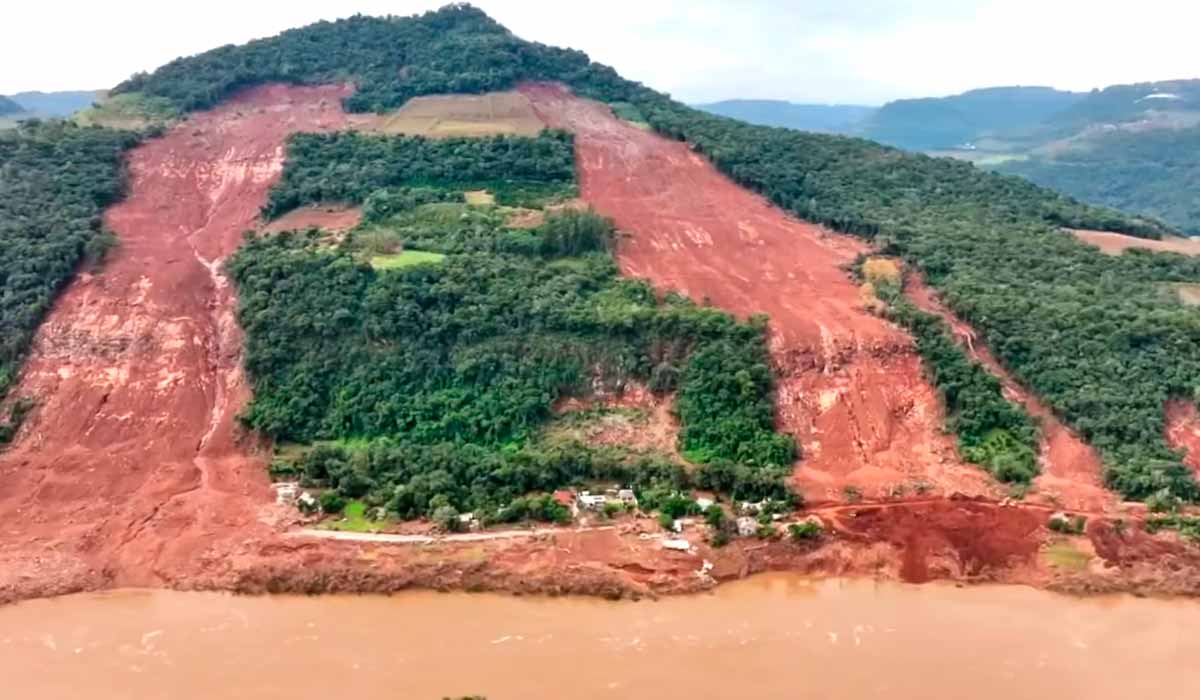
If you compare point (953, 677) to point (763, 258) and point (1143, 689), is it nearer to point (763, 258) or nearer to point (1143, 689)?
point (1143, 689)

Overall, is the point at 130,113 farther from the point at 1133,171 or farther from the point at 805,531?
the point at 1133,171

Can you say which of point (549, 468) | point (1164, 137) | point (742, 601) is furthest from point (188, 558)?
point (1164, 137)

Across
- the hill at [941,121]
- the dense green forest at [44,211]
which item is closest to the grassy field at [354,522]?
the dense green forest at [44,211]

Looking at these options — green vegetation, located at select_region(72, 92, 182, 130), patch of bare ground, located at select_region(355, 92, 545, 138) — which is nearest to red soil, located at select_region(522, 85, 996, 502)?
patch of bare ground, located at select_region(355, 92, 545, 138)

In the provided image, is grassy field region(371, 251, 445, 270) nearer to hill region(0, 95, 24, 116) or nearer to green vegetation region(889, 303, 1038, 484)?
green vegetation region(889, 303, 1038, 484)

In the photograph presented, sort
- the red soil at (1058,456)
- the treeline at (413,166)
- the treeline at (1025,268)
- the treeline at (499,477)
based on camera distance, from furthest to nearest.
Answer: the treeline at (413,166) → the treeline at (1025,268) → the red soil at (1058,456) → the treeline at (499,477)

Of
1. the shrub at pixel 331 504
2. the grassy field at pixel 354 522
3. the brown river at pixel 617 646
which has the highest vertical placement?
the shrub at pixel 331 504

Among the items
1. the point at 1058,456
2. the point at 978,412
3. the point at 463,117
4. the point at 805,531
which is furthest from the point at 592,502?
the point at 463,117

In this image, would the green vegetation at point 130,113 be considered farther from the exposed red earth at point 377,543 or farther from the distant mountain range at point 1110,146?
the distant mountain range at point 1110,146
